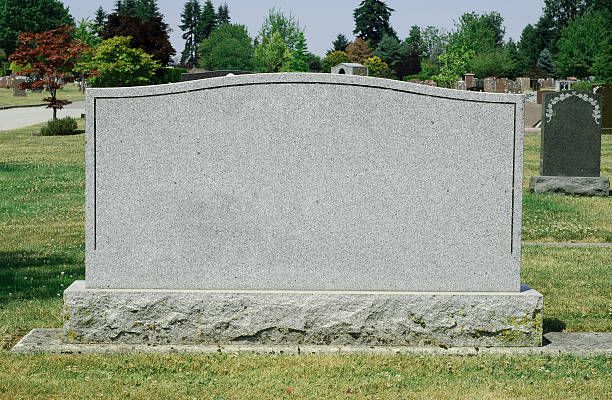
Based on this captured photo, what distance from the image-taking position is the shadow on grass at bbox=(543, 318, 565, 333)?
7226mm

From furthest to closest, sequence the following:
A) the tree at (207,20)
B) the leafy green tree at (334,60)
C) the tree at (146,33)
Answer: the tree at (207,20), the leafy green tree at (334,60), the tree at (146,33)

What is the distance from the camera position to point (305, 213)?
21.2 feet

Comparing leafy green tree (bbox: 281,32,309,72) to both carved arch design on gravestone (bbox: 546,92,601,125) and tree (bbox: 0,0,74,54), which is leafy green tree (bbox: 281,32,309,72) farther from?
carved arch design on gravestone (bbox: 546,92,601,125)

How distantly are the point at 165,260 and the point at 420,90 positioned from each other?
75.9 inches

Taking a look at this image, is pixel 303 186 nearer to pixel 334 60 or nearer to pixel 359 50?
pixel 334 60

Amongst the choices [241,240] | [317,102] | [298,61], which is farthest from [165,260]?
[298,61]

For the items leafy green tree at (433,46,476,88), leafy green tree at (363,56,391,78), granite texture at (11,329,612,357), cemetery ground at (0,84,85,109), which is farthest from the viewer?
leafy green tree at (363,56,391,78)

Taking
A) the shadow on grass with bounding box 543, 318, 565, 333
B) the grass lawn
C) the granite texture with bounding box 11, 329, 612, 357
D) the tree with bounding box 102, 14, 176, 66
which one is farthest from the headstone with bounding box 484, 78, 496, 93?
the granite texture with bounding box 11, 329, 612, 357

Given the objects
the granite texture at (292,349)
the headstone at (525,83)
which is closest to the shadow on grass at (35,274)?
the granite texture at (292,349)

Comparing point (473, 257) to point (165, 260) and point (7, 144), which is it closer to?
point (165, 260)

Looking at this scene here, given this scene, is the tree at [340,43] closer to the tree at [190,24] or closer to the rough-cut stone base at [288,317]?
the tree at [190,24]

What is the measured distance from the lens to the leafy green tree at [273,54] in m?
87.4

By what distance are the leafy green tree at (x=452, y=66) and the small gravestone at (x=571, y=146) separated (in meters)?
70.0

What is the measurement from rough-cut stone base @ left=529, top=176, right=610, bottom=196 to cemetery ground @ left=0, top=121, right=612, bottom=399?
14.2 ft
